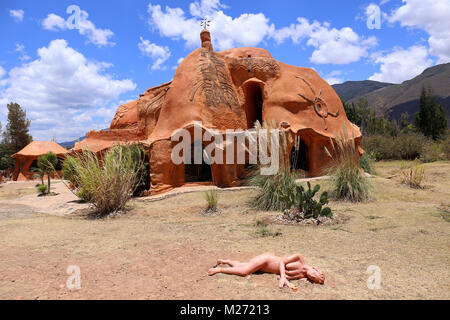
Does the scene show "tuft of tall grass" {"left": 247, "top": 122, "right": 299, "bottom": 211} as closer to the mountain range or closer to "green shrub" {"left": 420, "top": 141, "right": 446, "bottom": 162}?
"green shrub" {"left": 420, "top": 141, "right": 446, "bottom": 162}

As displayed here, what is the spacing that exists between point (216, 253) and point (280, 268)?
37.8 inches

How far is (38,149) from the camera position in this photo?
21.6 meters

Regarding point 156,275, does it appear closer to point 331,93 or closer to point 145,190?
point 145,190

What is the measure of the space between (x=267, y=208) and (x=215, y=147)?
15.5 feet

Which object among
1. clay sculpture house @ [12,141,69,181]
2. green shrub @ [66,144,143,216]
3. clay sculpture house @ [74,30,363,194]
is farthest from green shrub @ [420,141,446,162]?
clay sculpture house @ [12,141,69,181]

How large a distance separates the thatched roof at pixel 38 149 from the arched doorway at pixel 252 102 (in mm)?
14396

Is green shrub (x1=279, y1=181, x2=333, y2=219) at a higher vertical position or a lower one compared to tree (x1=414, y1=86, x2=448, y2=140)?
lower

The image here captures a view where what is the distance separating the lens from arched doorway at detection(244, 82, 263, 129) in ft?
43.1

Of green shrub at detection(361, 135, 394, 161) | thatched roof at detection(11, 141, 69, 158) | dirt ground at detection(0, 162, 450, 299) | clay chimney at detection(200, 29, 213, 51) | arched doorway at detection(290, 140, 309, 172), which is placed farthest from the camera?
thatched roof at detection(11, 141, 69, 158)

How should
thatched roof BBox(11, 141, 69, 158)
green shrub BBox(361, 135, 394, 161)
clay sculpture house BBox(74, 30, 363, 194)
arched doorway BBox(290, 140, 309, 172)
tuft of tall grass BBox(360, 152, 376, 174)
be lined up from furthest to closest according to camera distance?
thatched roof BBox(11, 141, 69, 158) → green shrub BBox(361, 135, 394, 161) → tuft of tall grass BBox(360, 152, 376, 174) → arched doorway BBox(290, 140, 309, 172) → clay sculpture house BBox(74, 30, 363, 194)

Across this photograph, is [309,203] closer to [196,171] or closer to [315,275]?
[315,275]

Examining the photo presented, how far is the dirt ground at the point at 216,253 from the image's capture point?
7.96 ft

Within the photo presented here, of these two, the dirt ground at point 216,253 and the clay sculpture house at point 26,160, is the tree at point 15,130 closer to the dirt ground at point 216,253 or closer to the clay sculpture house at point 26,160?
the clay sculpture house at point 26,160

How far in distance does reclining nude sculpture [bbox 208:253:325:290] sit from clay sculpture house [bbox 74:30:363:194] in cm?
742
